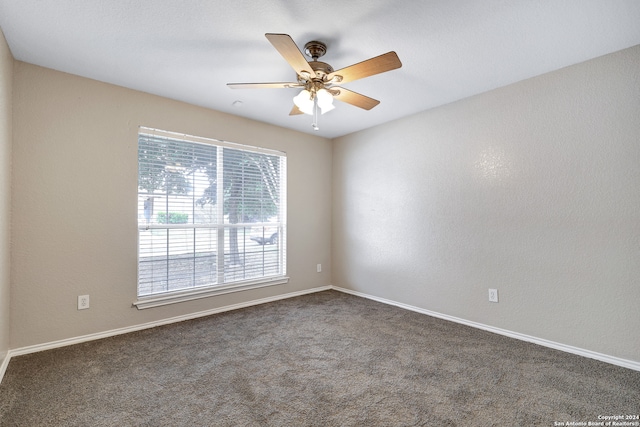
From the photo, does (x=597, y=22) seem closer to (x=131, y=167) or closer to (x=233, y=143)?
(x=233, y=143)

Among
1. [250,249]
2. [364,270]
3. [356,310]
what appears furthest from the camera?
[364,270]

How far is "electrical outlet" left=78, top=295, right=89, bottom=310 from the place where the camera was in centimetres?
265

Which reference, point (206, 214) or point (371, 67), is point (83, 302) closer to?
point (206, 214)

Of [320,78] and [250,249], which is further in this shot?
[250,249]

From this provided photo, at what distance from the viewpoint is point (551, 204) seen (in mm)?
2562

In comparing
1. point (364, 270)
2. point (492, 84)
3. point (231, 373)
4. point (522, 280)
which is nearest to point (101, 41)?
point (231, 373)

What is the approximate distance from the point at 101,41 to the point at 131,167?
3.73 feet

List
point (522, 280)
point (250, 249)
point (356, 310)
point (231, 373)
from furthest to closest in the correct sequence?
point (250, 249) → point (356, 310) → point (522, 280) → point (231, 373)

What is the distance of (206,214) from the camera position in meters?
3.46

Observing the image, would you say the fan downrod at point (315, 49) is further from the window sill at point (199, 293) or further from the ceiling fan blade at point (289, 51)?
the window sill at point (199, 293)

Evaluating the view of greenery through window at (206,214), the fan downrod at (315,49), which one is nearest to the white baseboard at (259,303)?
the view of greenery through window at (206,214)

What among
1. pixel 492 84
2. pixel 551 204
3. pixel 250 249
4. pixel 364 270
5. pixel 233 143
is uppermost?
pixel 492 84

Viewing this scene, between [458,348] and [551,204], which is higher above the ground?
[551,204]

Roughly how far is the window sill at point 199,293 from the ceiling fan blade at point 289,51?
99.7 inches
